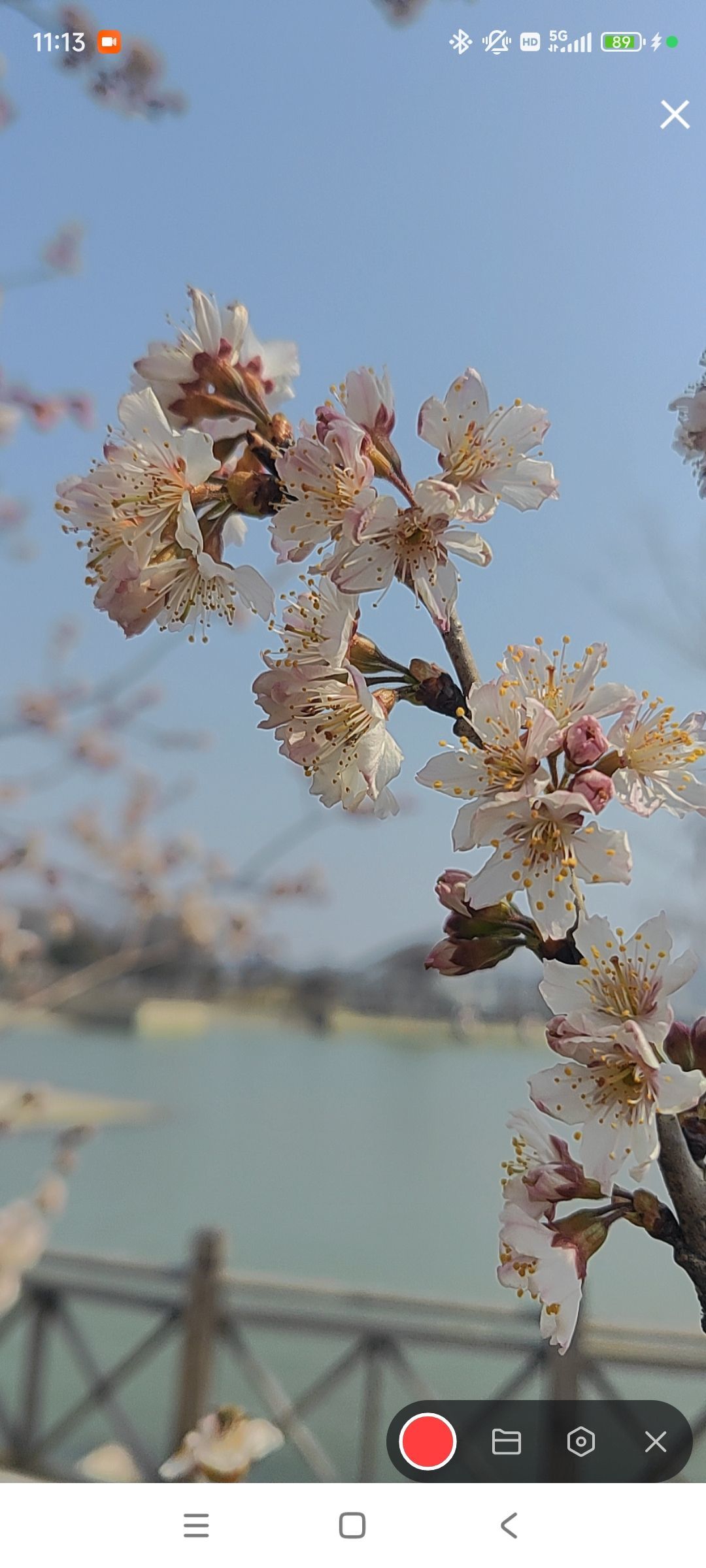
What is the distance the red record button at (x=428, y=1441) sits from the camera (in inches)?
17.8

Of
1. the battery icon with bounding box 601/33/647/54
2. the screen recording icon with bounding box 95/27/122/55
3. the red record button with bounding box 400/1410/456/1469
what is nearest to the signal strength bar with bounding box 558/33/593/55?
the battery icon with bounding box 601/33/647/54

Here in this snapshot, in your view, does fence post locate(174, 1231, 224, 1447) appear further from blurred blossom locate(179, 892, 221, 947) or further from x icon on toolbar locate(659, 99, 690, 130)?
x icon on toolbar locate(659, 99, 690, 130)

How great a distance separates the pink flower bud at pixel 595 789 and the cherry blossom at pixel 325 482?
0.27ft

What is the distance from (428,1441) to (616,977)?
335 mm

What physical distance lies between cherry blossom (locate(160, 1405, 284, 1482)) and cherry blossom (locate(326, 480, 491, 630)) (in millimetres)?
424

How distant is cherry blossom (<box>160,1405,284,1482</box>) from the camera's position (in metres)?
0.47

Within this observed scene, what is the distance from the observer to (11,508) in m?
1.16

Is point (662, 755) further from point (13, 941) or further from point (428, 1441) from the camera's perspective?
point (13, 941)

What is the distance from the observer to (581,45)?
0.50 meters

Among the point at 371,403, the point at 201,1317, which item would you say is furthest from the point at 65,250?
the point at 201,1317

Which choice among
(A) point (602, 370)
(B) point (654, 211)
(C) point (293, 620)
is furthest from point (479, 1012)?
(C) point (293, 620)

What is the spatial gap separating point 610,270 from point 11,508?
Result: 71 centimetres

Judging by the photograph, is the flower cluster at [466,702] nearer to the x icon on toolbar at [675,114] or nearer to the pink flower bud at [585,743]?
the pink flower bud at [585,743]
